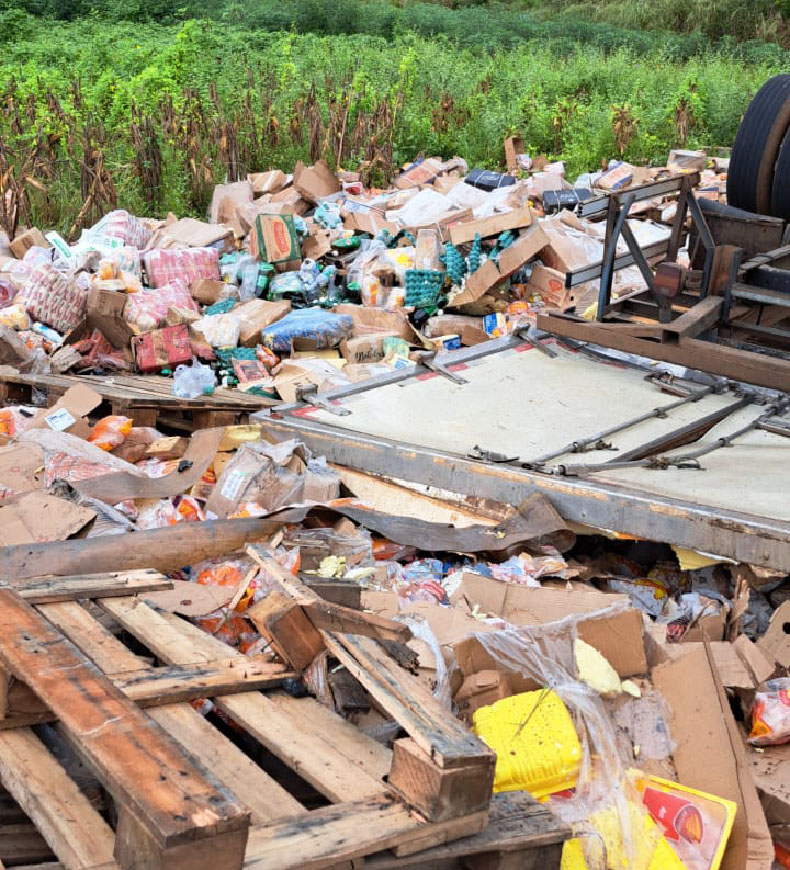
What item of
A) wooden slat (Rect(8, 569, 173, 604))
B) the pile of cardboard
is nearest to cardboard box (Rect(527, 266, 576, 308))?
the pile of cardboard

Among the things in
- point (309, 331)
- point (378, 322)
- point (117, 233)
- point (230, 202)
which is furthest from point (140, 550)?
point (230, 202)

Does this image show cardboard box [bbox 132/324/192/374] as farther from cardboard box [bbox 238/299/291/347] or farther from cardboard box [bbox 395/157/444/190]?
cardboard box [bbox 395/157/444/190]

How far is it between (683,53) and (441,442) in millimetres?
19649

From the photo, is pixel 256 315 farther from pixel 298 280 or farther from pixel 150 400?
pixel 150 400

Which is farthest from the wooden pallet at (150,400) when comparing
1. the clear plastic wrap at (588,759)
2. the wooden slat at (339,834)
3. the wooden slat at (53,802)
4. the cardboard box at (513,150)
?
the cardboard box at (513,150)

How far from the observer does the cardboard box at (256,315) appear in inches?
264

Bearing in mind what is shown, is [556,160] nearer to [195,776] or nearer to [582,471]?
[582,471]

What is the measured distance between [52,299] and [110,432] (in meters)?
1.90

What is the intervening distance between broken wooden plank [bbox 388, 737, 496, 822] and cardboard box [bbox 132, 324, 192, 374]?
448cm

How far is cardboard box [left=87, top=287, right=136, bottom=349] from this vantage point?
253 inches

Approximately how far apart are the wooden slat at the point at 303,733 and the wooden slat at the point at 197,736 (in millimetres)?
82

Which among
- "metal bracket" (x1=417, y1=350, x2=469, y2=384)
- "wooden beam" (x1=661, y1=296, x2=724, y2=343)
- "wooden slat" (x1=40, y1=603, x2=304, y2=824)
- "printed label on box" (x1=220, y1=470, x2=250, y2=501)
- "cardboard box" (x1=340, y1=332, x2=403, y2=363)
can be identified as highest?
"wooden beam" (x1=661, y1=296, x2=724, y2=343)

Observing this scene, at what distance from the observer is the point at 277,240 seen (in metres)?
7.95

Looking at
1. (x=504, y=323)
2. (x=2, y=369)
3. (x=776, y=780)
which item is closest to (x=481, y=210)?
(x=504, y=323)
